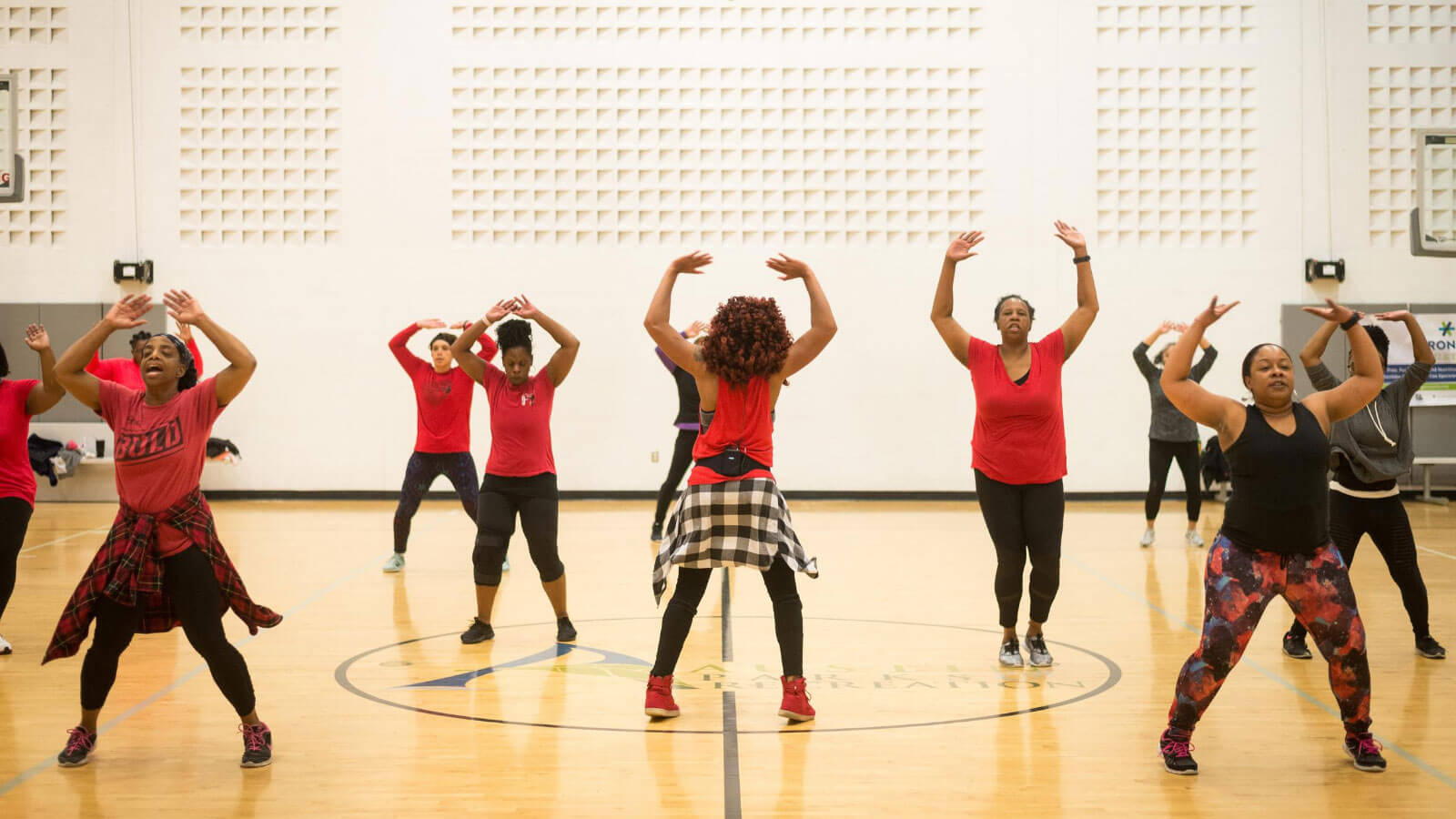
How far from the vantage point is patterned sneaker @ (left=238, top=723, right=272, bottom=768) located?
15.9 ft

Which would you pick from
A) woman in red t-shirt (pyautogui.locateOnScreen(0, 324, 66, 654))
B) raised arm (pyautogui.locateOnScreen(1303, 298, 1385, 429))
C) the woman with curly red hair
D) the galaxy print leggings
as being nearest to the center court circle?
the woman with curly red hair

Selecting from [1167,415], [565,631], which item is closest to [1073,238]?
[565,631]

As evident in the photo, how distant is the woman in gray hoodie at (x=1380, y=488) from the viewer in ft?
21.5

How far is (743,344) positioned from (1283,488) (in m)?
2.10

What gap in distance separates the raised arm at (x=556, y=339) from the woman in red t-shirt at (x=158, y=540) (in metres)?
1.98

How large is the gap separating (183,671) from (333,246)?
31.4 ft

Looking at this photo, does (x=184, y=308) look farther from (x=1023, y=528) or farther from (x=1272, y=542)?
(x=1272, y=542)

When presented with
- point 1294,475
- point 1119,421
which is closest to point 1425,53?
point 1119,421

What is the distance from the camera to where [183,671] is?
646 centimetres

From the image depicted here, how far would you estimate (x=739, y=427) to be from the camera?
530 centimetres

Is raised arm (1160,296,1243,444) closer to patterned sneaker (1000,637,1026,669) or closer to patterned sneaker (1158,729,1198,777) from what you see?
patterned sneaker (1158,729,1198,777)

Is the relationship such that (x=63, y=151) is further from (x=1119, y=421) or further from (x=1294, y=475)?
(x=1294, y=475)

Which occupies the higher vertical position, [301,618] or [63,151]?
[63,151]

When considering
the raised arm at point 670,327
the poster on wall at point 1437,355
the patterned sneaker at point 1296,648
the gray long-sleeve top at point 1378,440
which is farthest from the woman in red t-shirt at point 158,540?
the poster on wall at point 1437,355
